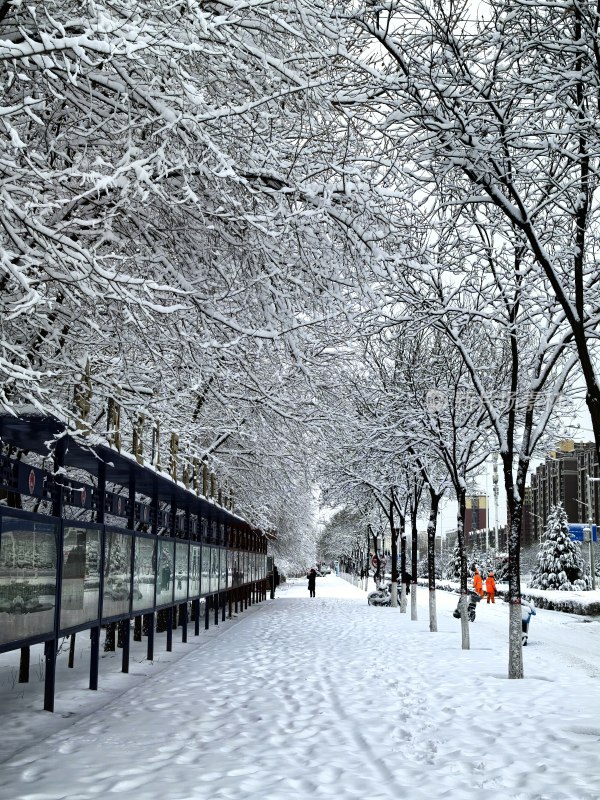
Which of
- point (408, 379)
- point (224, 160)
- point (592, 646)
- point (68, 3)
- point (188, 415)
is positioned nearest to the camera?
point (224, 160)

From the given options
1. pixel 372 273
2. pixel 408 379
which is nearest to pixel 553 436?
pixel 408 379

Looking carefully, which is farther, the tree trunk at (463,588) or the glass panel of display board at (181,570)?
the tree trunk at (463,588)

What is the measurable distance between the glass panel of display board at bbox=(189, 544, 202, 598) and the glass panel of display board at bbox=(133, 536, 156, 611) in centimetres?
403

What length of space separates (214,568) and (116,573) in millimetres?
10583

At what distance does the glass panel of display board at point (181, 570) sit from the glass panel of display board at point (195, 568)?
0.66 metres

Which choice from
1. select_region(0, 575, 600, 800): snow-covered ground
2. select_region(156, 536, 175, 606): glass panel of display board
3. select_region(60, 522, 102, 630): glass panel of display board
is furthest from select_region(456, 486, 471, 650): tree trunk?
select_region(60, 522, 102, 630): glass panel of display board

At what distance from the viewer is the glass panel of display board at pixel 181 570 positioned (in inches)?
629

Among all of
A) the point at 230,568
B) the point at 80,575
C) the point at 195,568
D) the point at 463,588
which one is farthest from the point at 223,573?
the point at 80,575

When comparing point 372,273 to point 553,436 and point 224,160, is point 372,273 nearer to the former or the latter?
point 224,160

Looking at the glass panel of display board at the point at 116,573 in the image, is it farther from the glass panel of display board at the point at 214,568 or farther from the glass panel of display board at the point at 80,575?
the glass panel of display board at the point at 214,568

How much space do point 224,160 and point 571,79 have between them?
2989 millimetres

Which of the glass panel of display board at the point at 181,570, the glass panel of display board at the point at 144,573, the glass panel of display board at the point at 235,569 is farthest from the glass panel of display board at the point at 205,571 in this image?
the glass panel of display board at the point at 144,573

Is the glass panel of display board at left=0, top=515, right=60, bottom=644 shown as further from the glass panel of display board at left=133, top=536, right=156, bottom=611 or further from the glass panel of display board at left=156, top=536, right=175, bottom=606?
the glass panel of display board at left=156, top=536, right=175, bottom=606

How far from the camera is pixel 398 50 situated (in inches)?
291
